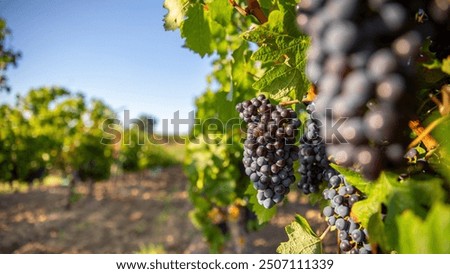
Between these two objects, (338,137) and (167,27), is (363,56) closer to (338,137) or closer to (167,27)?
(338,137)

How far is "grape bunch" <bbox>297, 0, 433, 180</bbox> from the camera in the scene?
58 cm

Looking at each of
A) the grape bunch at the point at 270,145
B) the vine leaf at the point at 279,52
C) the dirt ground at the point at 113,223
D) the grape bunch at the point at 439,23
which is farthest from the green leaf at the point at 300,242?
the dirt ground at the point at 113,223

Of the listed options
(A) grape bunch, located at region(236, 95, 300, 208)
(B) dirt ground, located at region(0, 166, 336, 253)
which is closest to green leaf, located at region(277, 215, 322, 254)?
(A) grape bunch, located at region(236, 95, 300, 208)

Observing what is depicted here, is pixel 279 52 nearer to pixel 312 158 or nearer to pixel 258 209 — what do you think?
pixel 312 158

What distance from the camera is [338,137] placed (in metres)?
0.66

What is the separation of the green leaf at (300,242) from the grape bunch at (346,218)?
9cm

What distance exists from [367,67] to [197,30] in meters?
0.94

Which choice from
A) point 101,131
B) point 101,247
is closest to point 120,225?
point 101,247

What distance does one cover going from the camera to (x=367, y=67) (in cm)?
60

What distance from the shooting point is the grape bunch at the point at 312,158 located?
1080 mm

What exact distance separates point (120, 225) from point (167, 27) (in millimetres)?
7305

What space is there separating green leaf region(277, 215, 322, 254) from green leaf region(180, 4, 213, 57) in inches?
30.1

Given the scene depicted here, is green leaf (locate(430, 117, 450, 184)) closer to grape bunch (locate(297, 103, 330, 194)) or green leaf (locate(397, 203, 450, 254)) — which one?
green leaf (locate(397, 203, 450, 254))

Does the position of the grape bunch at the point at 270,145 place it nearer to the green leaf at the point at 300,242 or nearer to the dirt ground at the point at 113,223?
the green leaf at the point at 300,242
